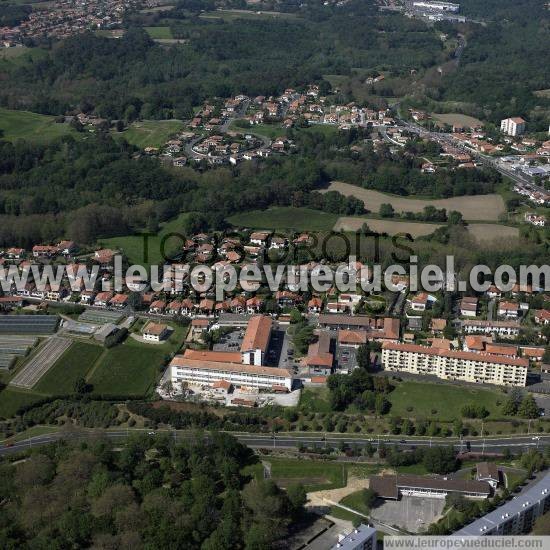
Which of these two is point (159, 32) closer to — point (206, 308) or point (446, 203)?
point (446, 203)

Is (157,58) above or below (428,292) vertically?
above

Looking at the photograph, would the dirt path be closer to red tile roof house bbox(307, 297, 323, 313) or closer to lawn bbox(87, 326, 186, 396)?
lawn bbox(87, 326, 186, 396)

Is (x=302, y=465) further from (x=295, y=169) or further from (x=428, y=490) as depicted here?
(x=295, y=169)

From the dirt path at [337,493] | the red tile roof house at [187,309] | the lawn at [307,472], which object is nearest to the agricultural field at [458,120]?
the red tile roof house at [187,309]

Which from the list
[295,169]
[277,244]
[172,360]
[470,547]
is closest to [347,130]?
[295,169]

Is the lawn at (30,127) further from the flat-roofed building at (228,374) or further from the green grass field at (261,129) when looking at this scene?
the flat-roofed building at (228,374)

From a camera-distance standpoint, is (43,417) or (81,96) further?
(81,96)

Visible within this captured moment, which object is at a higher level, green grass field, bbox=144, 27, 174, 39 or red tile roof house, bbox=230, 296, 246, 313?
green grass field, bbox=144, 27, 174, 39

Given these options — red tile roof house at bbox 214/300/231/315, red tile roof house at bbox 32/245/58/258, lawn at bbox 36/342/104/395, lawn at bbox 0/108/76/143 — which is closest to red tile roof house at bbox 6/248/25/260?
red tile roof house at bbox 32/245/58/258
